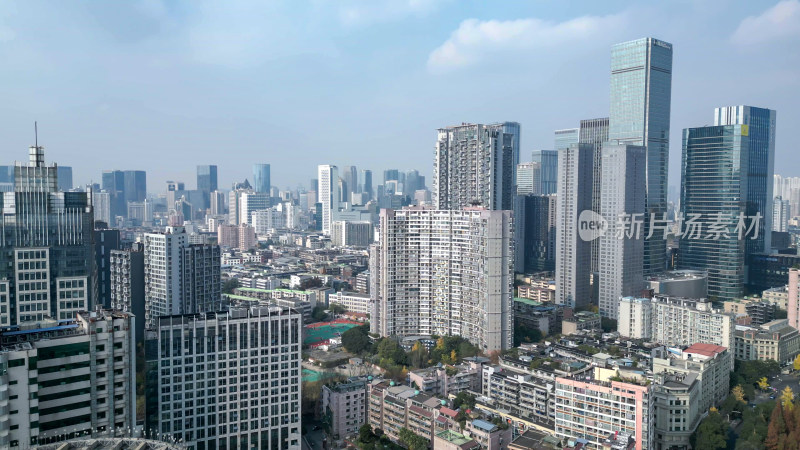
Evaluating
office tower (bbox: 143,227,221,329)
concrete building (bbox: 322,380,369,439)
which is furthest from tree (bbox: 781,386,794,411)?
office tower (bbox: 143,227,221,329)

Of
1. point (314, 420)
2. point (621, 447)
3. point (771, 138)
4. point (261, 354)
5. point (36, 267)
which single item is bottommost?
point (314, 420)

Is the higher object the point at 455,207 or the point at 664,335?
the point at 455,207

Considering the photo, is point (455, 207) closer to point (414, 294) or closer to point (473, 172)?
point (473, 172)

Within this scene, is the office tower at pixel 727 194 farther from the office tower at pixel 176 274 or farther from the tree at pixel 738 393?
the office tower at pixel 176 274

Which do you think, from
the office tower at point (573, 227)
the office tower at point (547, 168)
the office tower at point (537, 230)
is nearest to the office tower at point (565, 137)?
the office tower at point (547, 168)

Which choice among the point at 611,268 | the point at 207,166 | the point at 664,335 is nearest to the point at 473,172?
the point at 611,268

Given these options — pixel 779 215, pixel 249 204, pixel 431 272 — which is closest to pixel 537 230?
pixel 431 272

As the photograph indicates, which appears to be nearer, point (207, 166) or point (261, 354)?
point (261, 354)
